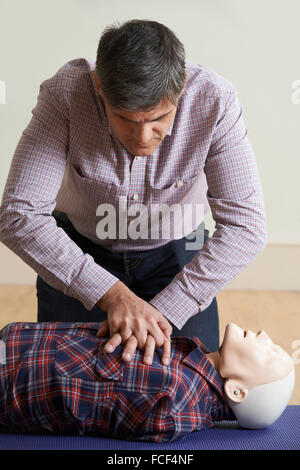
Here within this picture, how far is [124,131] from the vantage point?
1.54 metres

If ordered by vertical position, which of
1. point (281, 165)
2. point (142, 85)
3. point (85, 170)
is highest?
point (142, 85)

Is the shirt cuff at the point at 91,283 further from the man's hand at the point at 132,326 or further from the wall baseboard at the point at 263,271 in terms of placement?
the wall baseboard at the point at 263,271

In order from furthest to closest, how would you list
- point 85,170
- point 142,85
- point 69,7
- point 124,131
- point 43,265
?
point 69,7 < point 85,170 < point 43,265 < point 124,131 < point 142,85

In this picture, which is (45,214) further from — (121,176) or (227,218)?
(227,218)

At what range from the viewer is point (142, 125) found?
1489 millimetres

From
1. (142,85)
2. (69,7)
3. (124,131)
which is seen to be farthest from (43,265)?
(69,7)

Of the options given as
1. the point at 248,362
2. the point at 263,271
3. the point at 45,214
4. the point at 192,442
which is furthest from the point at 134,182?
the point at 263,271

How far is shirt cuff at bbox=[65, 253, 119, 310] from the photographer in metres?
1.65

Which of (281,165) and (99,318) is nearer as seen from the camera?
(99,318)

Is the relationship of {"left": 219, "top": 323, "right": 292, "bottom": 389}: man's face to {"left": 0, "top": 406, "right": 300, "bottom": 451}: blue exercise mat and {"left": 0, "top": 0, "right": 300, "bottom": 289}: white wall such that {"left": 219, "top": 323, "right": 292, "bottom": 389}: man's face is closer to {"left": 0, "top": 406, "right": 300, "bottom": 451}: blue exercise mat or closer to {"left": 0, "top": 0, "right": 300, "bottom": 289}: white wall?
{"left": 0, "top": 406, "right": 300, "bottom": 451}: blue exercise mat

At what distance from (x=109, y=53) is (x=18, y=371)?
0.77m

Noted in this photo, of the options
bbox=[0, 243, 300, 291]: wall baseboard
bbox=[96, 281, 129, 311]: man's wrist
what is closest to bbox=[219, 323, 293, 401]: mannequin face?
bbox=[96, 281, 129, 311]: man's wrist

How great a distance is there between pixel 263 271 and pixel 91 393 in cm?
232

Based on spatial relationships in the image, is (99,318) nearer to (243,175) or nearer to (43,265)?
(43,265)
